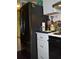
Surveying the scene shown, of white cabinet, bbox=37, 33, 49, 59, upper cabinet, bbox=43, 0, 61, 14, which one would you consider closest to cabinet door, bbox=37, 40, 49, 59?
white cabinet, bbox=37, 33, 49, 59

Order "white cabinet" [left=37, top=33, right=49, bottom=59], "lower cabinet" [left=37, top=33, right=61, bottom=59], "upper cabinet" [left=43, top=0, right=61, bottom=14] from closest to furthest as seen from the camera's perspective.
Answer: "lower cabinet" [left=37, top=33, right=61, bottom=59] → "white cabinet" [left=37, top=33, right=49, bottom=59] → "upper cabinet" [left=43, top=0, right=61, bottom=14]

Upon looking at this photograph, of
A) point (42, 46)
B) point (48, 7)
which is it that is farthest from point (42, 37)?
point (48, 7)

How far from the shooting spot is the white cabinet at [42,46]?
8.62 feet

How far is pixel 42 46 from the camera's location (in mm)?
2844

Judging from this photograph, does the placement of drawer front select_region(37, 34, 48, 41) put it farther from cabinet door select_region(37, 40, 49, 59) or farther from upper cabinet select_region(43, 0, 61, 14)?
upper cabinet select_region(43, 0, 61, 14)

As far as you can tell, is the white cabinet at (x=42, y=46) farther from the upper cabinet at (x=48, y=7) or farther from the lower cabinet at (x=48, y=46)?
the upper cabinet at (x=48, y=7)

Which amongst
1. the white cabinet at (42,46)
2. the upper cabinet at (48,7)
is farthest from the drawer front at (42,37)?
the upper cabinet at (48,7)

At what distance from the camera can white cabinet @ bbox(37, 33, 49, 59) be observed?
263 cm

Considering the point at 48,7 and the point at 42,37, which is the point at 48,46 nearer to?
the point at 42,37

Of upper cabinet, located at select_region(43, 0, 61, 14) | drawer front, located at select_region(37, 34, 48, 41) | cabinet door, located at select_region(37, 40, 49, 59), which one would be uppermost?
upper cabinet, located at select_region(43, 0, 61, 14)

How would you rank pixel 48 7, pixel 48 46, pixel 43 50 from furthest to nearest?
pixel 48 7
pixel 43 50
pixel 48 46
